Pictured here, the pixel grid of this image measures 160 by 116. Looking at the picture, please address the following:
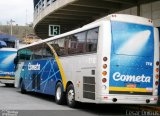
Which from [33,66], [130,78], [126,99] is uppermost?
[33,66]

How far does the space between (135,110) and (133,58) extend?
8.64 feet

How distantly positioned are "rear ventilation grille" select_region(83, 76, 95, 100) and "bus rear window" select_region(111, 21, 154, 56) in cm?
135

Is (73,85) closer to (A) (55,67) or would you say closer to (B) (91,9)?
(A) (55,67)

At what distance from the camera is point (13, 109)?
48.5 feet

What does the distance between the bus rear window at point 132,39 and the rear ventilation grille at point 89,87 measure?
4.41 feet

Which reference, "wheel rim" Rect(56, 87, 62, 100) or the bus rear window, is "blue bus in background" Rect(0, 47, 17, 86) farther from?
the bus rear window

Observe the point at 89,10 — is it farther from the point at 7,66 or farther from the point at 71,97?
the point at 7,66

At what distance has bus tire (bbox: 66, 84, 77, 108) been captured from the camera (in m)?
15.6

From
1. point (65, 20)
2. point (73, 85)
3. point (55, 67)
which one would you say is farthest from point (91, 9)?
point (73, 85)

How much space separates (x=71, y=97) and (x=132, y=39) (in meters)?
3.59

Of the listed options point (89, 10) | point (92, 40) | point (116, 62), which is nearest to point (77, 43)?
point (92, 40)

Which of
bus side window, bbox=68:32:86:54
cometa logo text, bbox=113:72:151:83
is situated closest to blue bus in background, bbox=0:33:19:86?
bus side window, bbox=68:32:86:54

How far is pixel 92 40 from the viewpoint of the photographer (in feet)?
46.7

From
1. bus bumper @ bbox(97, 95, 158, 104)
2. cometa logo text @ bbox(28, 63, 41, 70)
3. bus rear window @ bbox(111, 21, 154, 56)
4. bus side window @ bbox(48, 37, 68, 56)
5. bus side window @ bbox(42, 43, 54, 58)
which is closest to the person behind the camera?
bus bumper @ bbox(97, 95, 158, 104)
